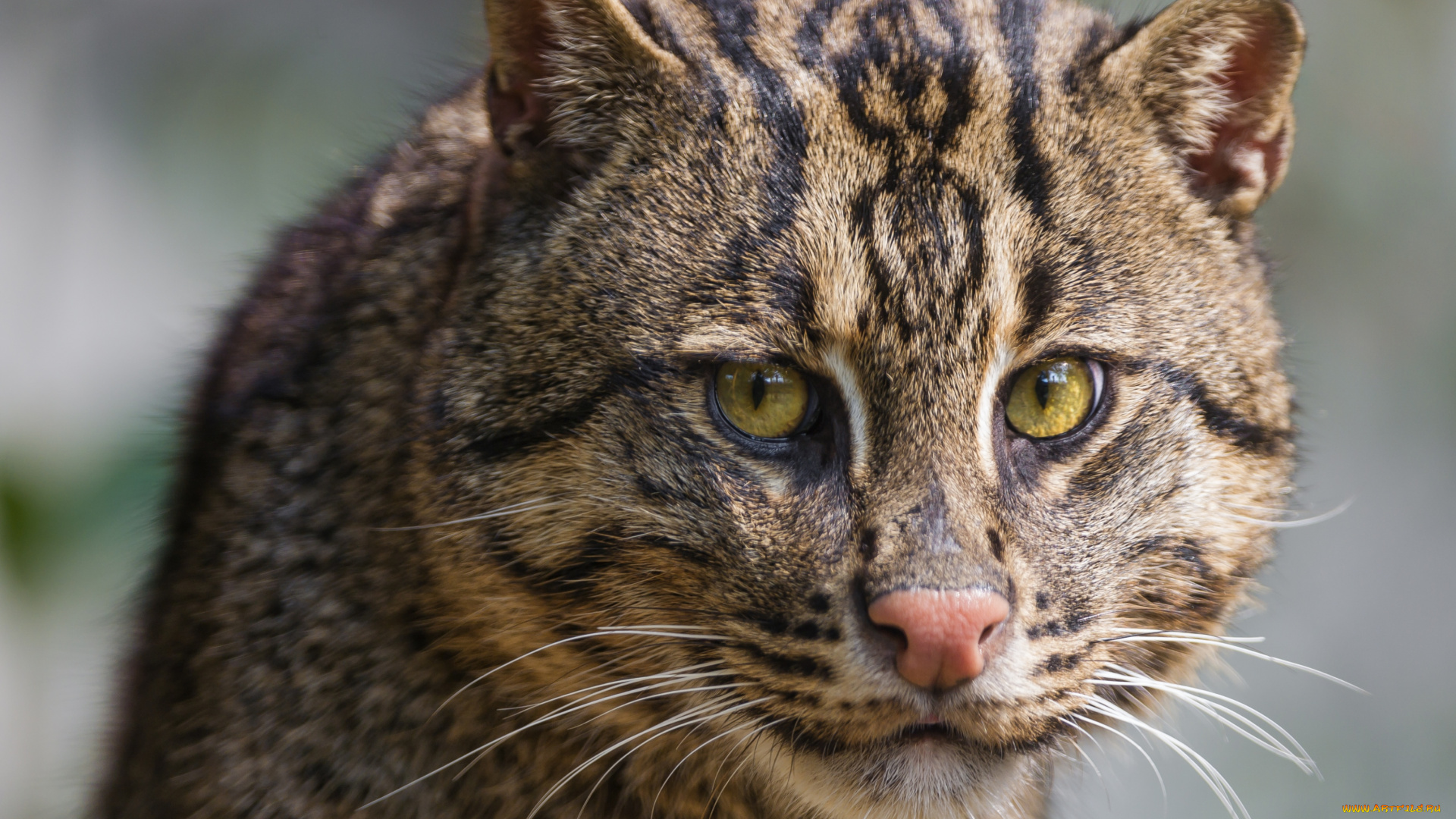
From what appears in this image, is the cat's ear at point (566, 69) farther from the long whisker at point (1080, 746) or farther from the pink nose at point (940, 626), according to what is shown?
the long whisker at point (1080, 746)

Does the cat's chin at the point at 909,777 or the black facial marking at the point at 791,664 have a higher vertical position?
the black facial marking at the point at 791,664

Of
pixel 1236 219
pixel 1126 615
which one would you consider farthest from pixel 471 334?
pixel 1236 219

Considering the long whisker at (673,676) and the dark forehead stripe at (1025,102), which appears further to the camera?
the dark forehead stripe at (1025,102)

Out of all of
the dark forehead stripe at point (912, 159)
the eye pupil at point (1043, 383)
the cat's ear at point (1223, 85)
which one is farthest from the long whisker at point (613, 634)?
the cat's ear at point (1223, 85)

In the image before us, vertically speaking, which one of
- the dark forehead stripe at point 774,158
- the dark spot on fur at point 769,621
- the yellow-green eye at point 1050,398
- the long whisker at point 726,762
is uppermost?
the dark forehead stripe at point 774,158

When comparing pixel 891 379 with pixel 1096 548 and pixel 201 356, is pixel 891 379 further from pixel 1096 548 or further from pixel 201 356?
pixel 201 356

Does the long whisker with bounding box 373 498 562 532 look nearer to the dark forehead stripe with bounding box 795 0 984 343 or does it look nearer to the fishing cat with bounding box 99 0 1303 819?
the fishing cat with bounding box 99 0 1303 819
